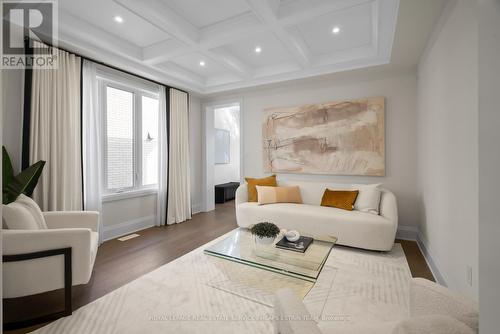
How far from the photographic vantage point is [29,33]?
2.47 meters

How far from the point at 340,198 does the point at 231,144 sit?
4.47 m

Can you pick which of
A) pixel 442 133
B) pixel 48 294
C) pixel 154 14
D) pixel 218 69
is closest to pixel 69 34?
pixel 154 14

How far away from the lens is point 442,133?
2109 millimetres

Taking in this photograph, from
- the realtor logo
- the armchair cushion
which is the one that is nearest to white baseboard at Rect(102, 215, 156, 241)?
the armchair cushion

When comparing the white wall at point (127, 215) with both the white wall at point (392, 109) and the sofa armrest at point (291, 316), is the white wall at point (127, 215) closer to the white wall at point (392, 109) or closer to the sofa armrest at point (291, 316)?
the white wall at point (392, 109)

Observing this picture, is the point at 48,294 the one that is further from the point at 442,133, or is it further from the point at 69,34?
the point at 442,133

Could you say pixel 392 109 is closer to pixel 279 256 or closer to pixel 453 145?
pixel 453 145

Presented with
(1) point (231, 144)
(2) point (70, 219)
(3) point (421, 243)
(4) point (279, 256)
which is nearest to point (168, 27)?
(2) point (70, 219)

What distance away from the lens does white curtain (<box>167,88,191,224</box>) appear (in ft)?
13.8

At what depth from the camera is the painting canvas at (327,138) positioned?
3.51m

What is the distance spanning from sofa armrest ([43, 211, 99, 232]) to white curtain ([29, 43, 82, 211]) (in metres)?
0.53

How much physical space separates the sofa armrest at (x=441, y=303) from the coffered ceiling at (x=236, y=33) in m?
2.27

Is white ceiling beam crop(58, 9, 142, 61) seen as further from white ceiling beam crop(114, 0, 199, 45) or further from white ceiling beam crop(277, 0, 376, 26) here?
white ceiling beam crop(277, 0, 376, 26)

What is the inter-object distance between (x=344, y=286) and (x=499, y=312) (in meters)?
1.96
